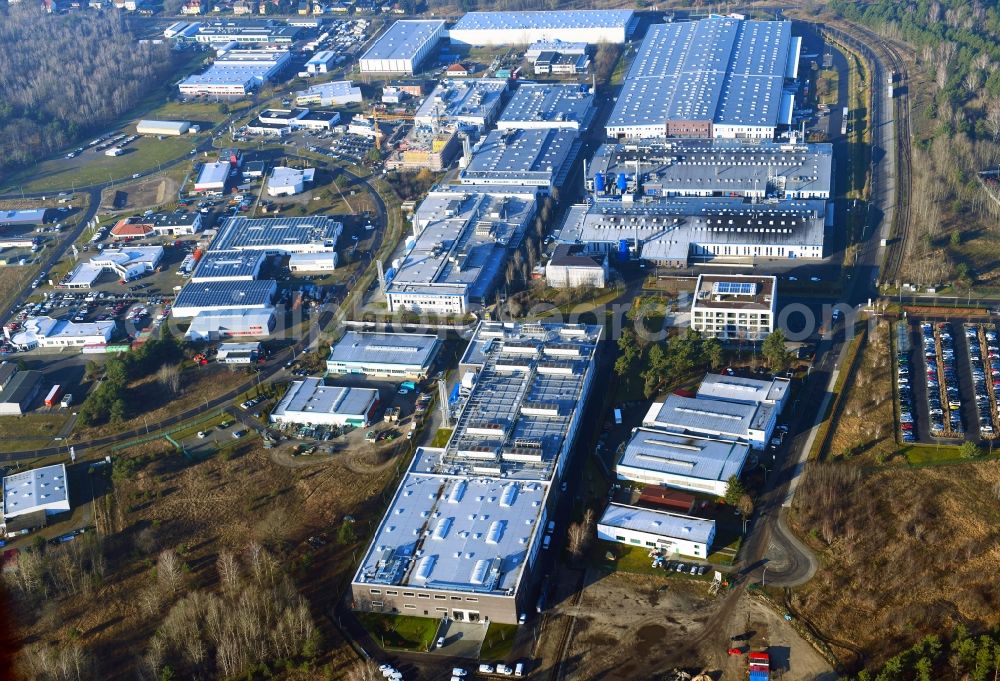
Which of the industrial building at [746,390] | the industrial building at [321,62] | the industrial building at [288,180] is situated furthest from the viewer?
the industrial building at [321,62]

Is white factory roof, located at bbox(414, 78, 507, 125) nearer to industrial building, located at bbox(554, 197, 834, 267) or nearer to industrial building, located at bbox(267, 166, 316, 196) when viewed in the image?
industrial building, located at bbox(267, 166, 316, 196)

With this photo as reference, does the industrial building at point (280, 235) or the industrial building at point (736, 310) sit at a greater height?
the industrial building at point (736, 310)

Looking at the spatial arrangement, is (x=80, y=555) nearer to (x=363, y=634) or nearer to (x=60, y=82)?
(x=363, y=634)

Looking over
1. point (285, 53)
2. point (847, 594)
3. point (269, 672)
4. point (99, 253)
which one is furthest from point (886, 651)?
point (285, 53)

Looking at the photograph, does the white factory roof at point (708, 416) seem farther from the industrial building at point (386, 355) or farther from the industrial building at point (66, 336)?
the industrial building at point (66, 336)

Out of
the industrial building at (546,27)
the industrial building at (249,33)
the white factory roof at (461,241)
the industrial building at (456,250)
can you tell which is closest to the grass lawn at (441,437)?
the industrial building at (456,250)

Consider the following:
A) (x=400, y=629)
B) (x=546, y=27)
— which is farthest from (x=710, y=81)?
(x=400, y=629)
